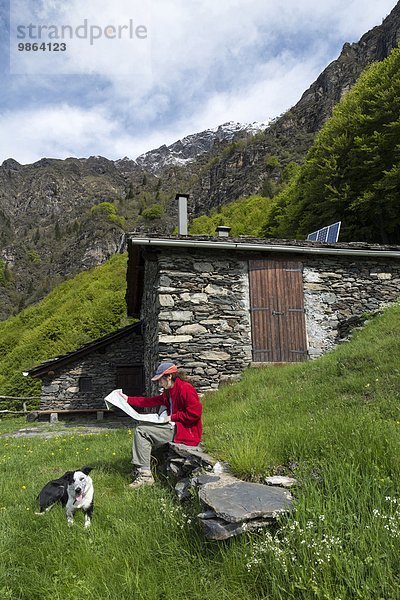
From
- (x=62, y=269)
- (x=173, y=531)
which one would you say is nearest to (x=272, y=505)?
(x=173, y=531)

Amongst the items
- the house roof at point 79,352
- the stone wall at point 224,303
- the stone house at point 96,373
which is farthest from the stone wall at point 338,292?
the stone house at point 96,373

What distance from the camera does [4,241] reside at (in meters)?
80.6

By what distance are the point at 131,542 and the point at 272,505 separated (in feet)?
3.18

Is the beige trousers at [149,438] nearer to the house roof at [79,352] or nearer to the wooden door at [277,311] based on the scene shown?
the wooden door at [277,311]

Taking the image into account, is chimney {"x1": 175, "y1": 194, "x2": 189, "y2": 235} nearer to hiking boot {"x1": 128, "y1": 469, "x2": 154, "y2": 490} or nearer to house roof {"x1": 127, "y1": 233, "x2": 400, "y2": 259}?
house roof {"x1": 127, "y1": 233, "x2": 400, "y2": 259}

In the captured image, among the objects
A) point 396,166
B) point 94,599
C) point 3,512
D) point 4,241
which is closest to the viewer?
point 94,599

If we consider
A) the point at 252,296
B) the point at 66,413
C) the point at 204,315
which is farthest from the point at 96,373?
the point at 252,296

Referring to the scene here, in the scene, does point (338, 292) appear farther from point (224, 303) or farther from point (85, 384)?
point (85, 384)

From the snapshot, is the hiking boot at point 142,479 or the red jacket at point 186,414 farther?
the red jacket at point 186,414

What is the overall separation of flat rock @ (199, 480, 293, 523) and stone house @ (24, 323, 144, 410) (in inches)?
534

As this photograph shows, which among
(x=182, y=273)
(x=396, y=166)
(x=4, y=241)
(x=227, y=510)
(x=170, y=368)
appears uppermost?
(x=4, y=241)

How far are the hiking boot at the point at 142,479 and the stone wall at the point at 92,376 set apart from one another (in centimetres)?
1227

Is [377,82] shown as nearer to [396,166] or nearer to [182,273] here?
[396,166]

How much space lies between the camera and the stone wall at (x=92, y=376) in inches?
642
